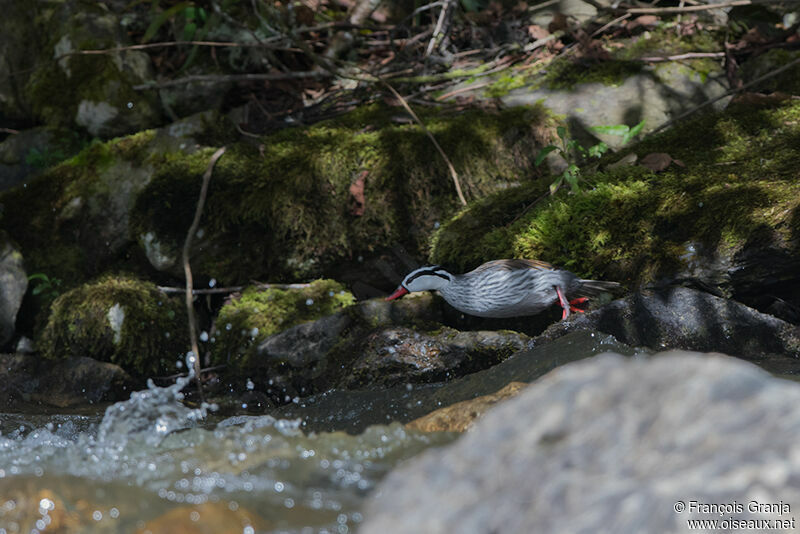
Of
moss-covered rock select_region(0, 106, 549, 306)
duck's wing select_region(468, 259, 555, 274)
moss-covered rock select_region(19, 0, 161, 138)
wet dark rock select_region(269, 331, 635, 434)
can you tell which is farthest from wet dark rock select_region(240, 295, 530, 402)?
moss-covered rock select_region(19, 0, 161, 138)

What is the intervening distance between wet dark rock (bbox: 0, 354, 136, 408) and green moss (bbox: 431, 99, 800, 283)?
2519 millimetres

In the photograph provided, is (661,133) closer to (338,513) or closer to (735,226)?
(735,226)

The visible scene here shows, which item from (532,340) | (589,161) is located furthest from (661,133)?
(532,340)

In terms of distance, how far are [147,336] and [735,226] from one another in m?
4.24

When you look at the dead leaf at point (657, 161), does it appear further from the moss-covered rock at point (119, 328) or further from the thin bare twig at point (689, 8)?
the moss-covered rock at point (119, 328)

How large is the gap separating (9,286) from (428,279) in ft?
11.6

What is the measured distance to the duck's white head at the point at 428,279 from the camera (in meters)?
4.85

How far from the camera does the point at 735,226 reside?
432 cm

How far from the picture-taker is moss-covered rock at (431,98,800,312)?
4.26 meters

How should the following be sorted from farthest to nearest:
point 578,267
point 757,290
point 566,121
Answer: point 566,121 → point 578,267 → point 757,290

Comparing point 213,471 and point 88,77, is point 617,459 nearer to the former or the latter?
point 213,471

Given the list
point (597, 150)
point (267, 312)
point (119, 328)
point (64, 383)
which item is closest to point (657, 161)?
point (597, 150)

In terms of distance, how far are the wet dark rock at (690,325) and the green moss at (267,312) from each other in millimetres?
1919

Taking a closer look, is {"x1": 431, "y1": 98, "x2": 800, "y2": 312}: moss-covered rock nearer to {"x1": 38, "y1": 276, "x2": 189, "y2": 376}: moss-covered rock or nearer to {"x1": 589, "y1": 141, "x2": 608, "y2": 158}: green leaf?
{"x1": 589, "y1": 141, "x2": 608, "y2": 158}: green leaf
